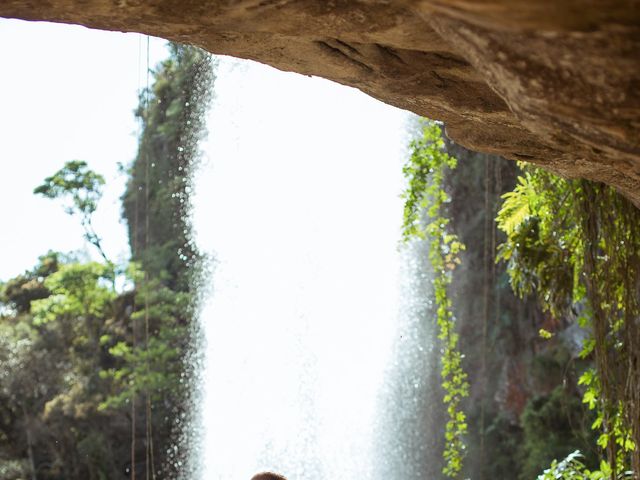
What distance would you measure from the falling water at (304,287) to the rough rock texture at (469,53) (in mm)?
7088

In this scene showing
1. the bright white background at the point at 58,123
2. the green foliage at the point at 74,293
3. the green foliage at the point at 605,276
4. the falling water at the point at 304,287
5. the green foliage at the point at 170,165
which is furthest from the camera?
the bright white background at the point at 58,123

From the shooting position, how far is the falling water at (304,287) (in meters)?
9.93

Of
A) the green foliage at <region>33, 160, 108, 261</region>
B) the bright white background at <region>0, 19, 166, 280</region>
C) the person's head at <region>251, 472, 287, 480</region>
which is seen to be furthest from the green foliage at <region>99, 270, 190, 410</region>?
the person's head at <region>251, 472, 287, 480</region>

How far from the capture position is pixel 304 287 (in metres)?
10.4

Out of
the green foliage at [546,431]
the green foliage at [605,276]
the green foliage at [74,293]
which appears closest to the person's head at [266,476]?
the green foliage at [605,276]

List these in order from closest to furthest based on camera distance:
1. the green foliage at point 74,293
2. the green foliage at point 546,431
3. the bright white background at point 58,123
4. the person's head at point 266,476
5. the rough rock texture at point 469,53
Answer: the rough rock texture at point 469,53 → the person's head at point 266,476 → the green foliage at point 546,431 → the green foliage at point 74,293 → the bright white background at point 58,123

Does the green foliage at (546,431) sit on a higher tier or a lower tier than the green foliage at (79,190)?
lower

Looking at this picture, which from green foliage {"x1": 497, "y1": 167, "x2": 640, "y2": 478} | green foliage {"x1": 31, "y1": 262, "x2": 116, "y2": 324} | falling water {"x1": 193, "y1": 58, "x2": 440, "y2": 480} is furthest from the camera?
green foliage {"x1": 31, "y1": 262, "x2": 116, "y2": 324}

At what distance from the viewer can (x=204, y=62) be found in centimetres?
1354

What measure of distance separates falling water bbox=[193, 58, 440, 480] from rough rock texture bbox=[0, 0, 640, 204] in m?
7.09

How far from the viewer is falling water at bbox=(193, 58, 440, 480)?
9.93 m

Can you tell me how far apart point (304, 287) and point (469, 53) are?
8.59 metres

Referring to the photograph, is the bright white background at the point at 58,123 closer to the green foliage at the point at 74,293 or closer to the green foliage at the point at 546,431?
the green foliage at the point at 74,293

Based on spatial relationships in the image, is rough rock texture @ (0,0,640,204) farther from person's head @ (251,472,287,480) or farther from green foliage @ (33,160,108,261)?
green foliage @ (33,160,108,261)
